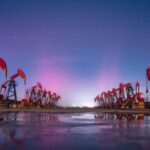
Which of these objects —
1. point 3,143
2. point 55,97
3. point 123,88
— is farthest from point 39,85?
point 3,143

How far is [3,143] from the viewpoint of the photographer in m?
11.1

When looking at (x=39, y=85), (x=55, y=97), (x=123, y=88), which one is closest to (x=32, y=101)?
(x=39, y=85)

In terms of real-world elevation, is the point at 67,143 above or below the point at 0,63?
below

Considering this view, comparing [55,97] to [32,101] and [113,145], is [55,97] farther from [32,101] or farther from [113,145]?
[113,145]

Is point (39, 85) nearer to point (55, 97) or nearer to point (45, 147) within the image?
point (55, 97)

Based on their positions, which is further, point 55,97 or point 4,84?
point 55,97

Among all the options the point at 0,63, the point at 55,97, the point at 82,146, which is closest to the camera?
the point at 82,146

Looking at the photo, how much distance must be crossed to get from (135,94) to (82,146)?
97.8 metres

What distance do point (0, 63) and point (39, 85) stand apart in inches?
2345

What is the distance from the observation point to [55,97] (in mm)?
179125

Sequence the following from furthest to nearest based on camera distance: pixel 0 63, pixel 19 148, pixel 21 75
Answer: pixel 21 75 < pixel 0 63 < pixel 19 148

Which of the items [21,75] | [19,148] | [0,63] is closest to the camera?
[19,148]

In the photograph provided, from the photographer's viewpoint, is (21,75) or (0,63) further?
(21,75)

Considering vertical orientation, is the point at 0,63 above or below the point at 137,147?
above
